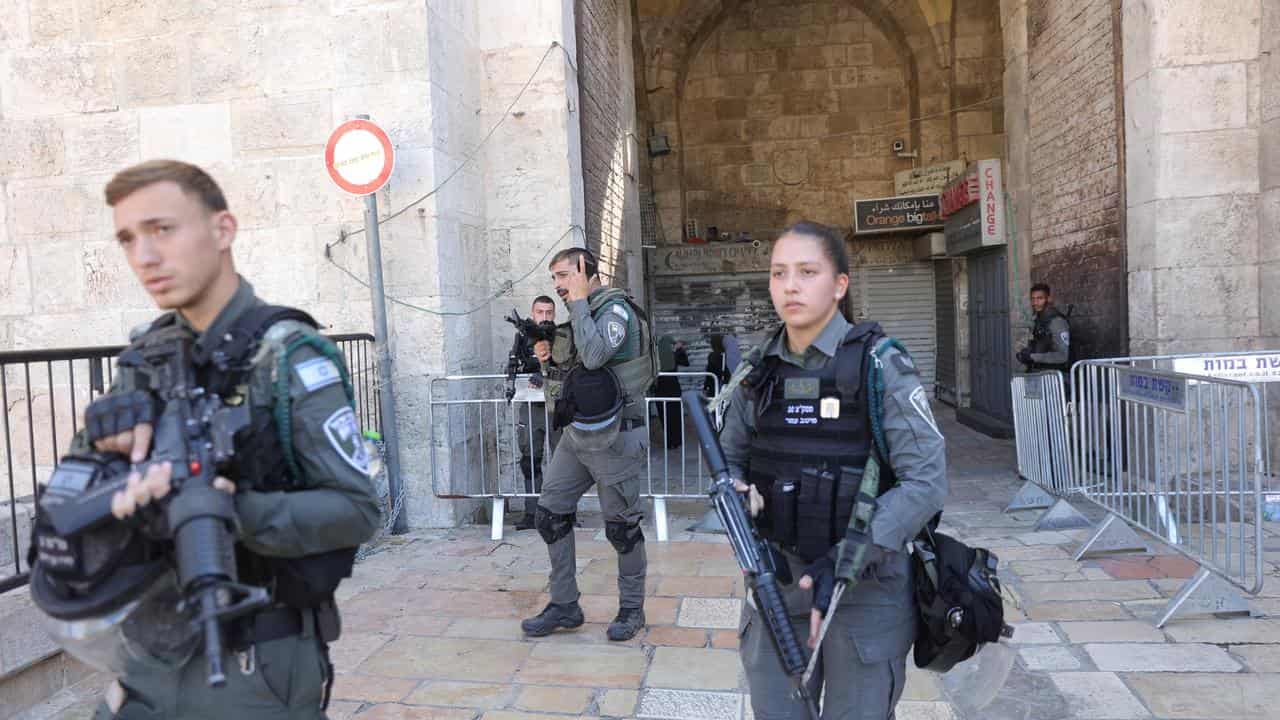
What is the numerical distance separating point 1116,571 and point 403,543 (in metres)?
4.95

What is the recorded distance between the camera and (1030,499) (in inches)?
284

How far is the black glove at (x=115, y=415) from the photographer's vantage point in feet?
5.33

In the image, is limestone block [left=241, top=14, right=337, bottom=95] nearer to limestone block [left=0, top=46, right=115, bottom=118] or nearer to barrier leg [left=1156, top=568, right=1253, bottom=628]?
limestone block [left=0, top=46, right=115, bottom=118]

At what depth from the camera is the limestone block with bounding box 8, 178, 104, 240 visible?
713cm

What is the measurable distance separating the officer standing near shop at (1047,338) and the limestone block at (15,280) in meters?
9.52

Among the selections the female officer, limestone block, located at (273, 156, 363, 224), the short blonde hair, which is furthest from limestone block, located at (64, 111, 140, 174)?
the female officer

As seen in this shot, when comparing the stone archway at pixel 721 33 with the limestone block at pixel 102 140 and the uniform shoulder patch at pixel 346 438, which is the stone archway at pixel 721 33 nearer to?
the limestone block at pixel 102 140

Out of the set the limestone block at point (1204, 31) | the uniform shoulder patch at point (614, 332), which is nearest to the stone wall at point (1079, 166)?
the limestone block at point (1204, 31)

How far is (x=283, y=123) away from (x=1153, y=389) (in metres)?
6.58

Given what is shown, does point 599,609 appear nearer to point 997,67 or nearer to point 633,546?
point 633,546

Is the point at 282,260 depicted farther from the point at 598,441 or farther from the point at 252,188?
the point at 598,441

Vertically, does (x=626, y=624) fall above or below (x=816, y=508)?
below

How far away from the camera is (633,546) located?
451cm

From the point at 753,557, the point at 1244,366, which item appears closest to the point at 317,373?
the point at 753,557
